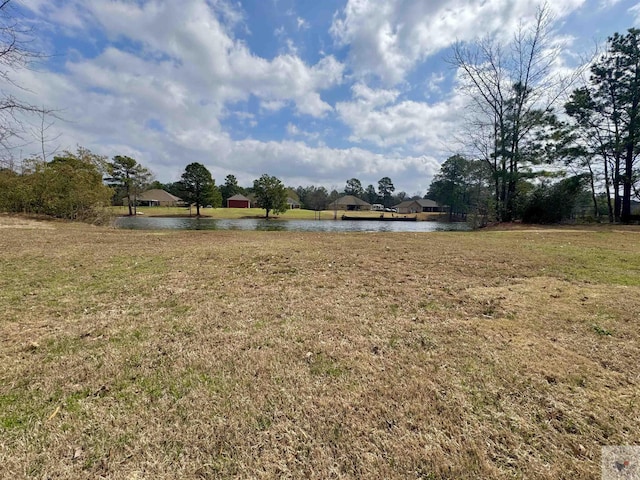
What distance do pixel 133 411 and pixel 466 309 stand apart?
142 inches

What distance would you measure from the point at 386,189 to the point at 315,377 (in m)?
87.9

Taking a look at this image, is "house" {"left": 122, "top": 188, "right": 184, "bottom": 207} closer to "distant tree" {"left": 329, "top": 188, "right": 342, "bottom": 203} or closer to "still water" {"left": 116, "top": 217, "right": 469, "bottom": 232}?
"still water" {"left": 116, "top": 217, "right": 469, "bottom": 232}

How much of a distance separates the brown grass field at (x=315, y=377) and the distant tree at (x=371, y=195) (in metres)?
83.1

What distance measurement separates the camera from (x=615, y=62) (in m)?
19.3

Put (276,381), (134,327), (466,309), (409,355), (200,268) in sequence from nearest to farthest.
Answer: (276,381)
(409,355)
(134,327)
(466,309)
(200,268)

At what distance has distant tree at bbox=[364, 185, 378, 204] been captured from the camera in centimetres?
8594

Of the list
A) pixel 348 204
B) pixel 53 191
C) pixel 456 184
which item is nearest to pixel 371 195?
pixel 348 204

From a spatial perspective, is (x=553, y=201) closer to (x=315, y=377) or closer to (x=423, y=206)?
(x=315, y=377)

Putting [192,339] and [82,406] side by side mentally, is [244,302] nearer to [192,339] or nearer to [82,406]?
[192,339]

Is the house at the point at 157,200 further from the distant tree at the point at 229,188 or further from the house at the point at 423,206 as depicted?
the house at the point at 423,206

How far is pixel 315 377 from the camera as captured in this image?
2.21m

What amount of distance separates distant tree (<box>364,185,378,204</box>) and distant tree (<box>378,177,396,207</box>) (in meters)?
1.88

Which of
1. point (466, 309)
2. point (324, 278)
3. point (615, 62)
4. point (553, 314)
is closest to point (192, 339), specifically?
point (324, 278)

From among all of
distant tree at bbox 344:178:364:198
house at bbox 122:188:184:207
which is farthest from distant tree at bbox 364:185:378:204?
house at bbox 122:188:184:207
